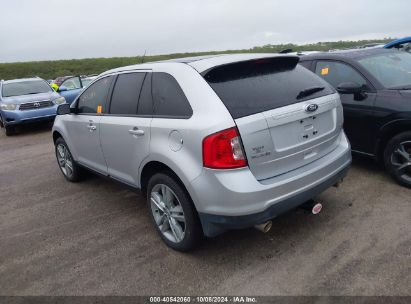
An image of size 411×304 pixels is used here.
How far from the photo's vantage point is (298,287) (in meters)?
2.76

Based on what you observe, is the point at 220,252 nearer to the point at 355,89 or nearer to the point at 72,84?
the point at 355,89

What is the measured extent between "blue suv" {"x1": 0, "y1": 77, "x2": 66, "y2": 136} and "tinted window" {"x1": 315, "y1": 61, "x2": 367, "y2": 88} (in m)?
8.36

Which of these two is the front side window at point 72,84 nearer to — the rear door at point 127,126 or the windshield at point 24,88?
the windshield at point 24,88

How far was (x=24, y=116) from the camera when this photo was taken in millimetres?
10469

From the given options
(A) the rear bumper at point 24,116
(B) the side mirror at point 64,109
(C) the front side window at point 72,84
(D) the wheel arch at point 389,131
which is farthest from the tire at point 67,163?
(C) the front side window at point 72,84

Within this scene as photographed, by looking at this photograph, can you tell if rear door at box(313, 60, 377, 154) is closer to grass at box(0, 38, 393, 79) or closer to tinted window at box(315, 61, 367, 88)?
tinted window at box(315, 61, 367, 88)

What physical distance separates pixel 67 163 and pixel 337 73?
167 inches

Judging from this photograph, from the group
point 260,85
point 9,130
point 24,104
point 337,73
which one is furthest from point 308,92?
point 9,130

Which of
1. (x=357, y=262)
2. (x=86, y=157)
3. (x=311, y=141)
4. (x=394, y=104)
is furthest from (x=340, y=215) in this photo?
(x=86, y=157)

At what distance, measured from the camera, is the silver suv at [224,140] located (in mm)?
2754

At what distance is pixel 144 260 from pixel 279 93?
1.94 metres

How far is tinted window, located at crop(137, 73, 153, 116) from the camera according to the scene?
3461 mm

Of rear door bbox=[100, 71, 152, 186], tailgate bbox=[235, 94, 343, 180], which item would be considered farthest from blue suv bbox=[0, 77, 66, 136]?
tailgate bbox=[235, 94, 343, 180]

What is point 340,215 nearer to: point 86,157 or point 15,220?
point 86,157
